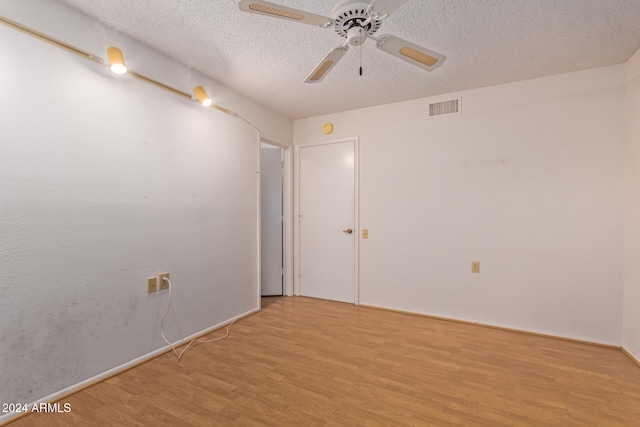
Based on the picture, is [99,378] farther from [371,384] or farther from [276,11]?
[276,11]

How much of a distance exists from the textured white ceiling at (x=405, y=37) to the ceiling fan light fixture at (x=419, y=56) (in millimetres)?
396

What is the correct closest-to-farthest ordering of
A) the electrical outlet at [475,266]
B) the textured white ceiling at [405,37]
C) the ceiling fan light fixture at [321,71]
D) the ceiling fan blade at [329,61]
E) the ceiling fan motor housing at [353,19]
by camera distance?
the ceiling fan motor housing at [353,19] → the ceiling fan blade at [329,61] → the ceiling fan light fixture at [321,71] → the textured white ceiling at [405,37] → the electrical outlet at [475,266]

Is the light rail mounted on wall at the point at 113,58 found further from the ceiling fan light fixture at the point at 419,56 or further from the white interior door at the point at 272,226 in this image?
the ceiling fan light fixture at the point at 419,56

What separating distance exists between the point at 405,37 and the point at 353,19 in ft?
2.68

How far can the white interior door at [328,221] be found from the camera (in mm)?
3672

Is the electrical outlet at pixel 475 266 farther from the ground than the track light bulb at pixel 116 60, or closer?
closer

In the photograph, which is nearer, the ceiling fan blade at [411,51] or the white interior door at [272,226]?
the ceiling fan blade at [411,51]

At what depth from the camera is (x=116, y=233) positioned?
2.02m

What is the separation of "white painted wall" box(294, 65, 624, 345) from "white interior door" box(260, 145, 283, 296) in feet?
3.86

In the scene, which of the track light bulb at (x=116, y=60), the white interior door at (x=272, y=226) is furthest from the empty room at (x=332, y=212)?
the white interior door at (x=272, y=226)

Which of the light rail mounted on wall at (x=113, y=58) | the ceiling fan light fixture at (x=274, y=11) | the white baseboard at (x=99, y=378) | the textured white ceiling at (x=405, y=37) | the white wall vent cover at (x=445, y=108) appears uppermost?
the textured white ceiling at (x=405, y=37)

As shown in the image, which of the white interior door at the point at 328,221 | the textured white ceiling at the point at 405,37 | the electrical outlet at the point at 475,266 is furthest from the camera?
the white interior door at the point at 328,221

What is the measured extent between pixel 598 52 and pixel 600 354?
7.99 feet

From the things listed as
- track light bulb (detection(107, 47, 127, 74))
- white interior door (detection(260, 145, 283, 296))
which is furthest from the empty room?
white interior door (detection(260, 145, 283, 296))
